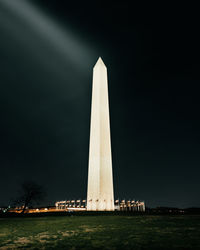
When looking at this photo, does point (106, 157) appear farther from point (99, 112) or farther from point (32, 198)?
point (32, 198)

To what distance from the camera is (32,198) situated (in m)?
39.6

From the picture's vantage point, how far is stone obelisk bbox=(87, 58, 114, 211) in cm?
2966

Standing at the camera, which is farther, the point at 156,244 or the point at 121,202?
the point at 121,202

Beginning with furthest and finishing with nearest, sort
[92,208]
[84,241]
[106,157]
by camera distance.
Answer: [106,157]
[92,208]
[84,241]

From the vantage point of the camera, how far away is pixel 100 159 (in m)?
30.6

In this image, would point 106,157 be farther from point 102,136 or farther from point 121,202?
point 121,202

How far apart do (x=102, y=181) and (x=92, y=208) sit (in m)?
3.75

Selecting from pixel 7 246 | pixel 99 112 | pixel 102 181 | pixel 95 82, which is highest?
pixel 95 82

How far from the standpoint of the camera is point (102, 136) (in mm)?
31797

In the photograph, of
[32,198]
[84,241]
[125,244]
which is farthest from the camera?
[32,198]

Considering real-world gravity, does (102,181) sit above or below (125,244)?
above

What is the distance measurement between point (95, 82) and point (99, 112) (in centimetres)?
564

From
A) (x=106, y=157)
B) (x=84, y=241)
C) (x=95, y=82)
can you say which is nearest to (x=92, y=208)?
(x=106, y=157)

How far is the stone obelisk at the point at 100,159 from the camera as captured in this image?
1168 inches
